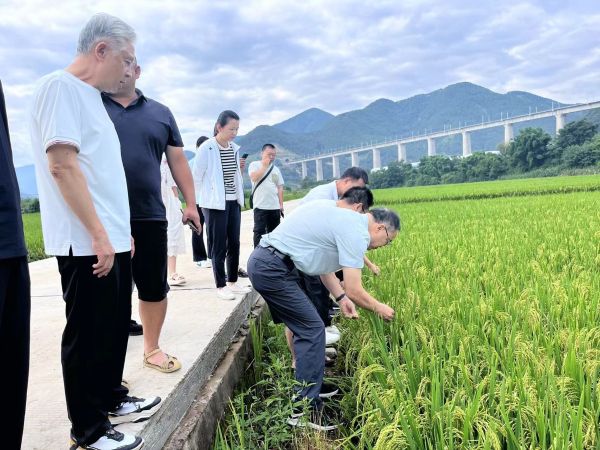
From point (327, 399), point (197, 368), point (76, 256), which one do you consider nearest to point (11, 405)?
point (76, 256)

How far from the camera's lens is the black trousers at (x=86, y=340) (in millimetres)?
1556

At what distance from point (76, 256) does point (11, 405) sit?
1.61ft

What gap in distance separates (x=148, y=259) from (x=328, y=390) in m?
1.27

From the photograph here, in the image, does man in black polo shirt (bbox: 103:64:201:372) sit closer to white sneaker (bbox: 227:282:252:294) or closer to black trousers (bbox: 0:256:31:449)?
black trousers (bbox: 0:256:31:449)

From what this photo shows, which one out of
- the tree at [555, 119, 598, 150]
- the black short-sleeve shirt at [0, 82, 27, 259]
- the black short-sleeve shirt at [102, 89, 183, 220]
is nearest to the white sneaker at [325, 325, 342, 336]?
the black short-sleeve shirt at [102, 89, 183, 220]

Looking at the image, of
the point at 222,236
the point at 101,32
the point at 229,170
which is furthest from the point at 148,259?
the point at 229,170

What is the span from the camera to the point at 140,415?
1.79m

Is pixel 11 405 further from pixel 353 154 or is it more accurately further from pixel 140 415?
pixel 353 154

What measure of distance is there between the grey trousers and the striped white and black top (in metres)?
1.53

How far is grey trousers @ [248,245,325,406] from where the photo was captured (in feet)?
7.50

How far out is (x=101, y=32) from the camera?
1545mm

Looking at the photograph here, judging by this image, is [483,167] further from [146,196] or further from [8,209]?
[8,209]

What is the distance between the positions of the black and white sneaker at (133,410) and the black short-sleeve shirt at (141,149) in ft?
2.70

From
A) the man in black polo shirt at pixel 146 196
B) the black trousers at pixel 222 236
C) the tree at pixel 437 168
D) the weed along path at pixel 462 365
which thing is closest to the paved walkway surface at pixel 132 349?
the man in black polo shirt at pixel 146 196
